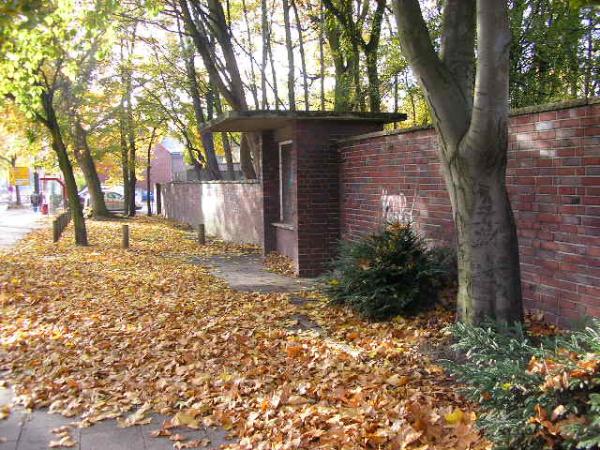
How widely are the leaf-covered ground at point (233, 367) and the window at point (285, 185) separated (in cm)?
330

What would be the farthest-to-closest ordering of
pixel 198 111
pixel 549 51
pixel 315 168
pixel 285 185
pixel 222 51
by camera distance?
1. pixel 198 111
2. pixel 222 51
3. pixel 285 185
4. pixel 315 168
5. pixel 549 51

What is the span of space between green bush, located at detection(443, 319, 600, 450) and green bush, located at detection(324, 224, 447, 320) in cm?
320

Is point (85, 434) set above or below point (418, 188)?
below

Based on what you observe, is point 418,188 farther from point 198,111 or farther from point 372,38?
point 198,111

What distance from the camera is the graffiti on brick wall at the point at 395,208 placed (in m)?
8.71

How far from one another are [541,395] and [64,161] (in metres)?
15.4

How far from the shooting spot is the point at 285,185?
43.1ft

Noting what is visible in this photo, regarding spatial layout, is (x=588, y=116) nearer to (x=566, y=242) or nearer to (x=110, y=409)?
(x=566, y=242)

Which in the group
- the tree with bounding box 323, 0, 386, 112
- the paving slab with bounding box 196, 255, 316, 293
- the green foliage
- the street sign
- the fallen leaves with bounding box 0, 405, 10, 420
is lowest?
the fallen leaves with bounding box 0, 405, 10, 420

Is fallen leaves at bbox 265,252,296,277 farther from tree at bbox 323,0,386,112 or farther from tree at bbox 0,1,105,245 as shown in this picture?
tree at bbox 0,1,105,245

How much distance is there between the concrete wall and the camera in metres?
17.0

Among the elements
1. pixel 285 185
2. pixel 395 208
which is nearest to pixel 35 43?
pixel 285 185

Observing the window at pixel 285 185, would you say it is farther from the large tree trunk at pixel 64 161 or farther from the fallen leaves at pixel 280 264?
the large tree trunk at pixel 64 161

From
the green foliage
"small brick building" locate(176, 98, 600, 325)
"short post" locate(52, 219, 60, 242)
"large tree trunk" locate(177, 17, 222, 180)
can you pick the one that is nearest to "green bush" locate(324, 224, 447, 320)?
"small brick building" locate(176, 98, 600, 325)
